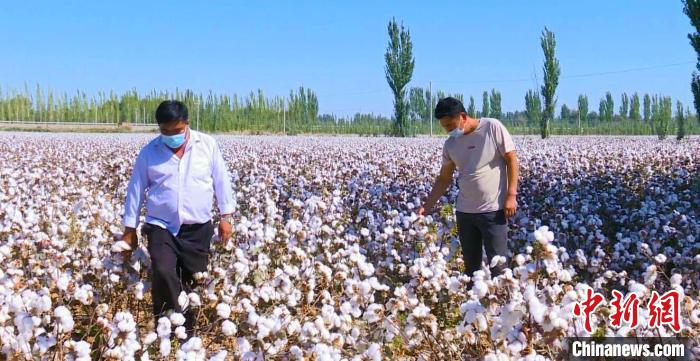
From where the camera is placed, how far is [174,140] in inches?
159

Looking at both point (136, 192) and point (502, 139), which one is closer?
point (136, 192)

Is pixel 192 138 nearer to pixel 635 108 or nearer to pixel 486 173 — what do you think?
pixel 486 173

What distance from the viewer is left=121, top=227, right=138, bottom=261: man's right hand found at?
13.7 feet

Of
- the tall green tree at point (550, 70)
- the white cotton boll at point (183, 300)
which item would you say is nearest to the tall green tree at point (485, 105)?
the tall green tree at point (550, 70)

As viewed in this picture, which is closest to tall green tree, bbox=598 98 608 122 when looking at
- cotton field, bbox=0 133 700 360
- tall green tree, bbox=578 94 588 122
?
tall green tree, bbox=578 94 588 122

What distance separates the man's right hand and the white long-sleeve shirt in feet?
0.21

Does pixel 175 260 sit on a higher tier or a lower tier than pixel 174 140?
lower

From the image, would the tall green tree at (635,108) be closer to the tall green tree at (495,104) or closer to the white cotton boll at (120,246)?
the tall green tree at (495,104)

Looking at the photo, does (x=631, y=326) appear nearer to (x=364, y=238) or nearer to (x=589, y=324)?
(x=589, y=324)

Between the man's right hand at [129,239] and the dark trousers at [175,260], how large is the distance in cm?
8

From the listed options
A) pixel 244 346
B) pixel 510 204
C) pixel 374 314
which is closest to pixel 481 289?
pixel 374 314

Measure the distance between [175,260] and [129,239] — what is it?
12.8 inches

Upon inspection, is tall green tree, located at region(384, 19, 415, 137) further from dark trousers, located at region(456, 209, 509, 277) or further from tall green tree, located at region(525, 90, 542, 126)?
dark trousers, located at region(456, 209, 509, 277)

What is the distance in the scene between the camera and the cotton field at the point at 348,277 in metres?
3.09
